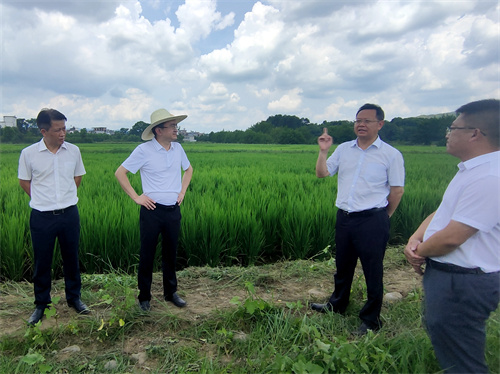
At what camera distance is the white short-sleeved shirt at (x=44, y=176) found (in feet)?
8.71

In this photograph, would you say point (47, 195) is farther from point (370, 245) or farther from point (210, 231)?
point (370, 245)

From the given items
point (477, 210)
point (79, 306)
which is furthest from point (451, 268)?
point (79, 306)

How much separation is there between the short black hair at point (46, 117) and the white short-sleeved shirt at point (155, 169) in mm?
632

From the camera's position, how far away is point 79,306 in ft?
9.01

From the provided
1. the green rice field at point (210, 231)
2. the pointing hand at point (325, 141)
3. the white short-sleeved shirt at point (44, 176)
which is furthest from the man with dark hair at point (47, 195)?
the pointing hand at point (325, 141)

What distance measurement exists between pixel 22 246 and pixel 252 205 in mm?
2788

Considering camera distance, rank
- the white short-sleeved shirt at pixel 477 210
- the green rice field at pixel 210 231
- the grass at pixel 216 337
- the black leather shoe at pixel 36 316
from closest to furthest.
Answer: the white short-sleeved shirt at pixel 477 210
the grass at pixel 216 337
the black leather shoe at pixel 36 316
the green rice field at pixel 210 231

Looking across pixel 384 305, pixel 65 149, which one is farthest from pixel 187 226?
pixel 384 305

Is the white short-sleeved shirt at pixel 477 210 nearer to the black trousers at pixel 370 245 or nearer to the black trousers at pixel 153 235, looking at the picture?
the black trousers at pixel 370 245

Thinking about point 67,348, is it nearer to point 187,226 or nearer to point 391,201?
point 187,226

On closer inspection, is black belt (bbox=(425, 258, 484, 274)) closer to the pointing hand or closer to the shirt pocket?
the shirt pocket

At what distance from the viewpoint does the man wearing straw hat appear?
2.72 meters

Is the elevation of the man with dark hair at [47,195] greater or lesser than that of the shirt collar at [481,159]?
lesser

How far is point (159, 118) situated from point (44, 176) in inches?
40.8
